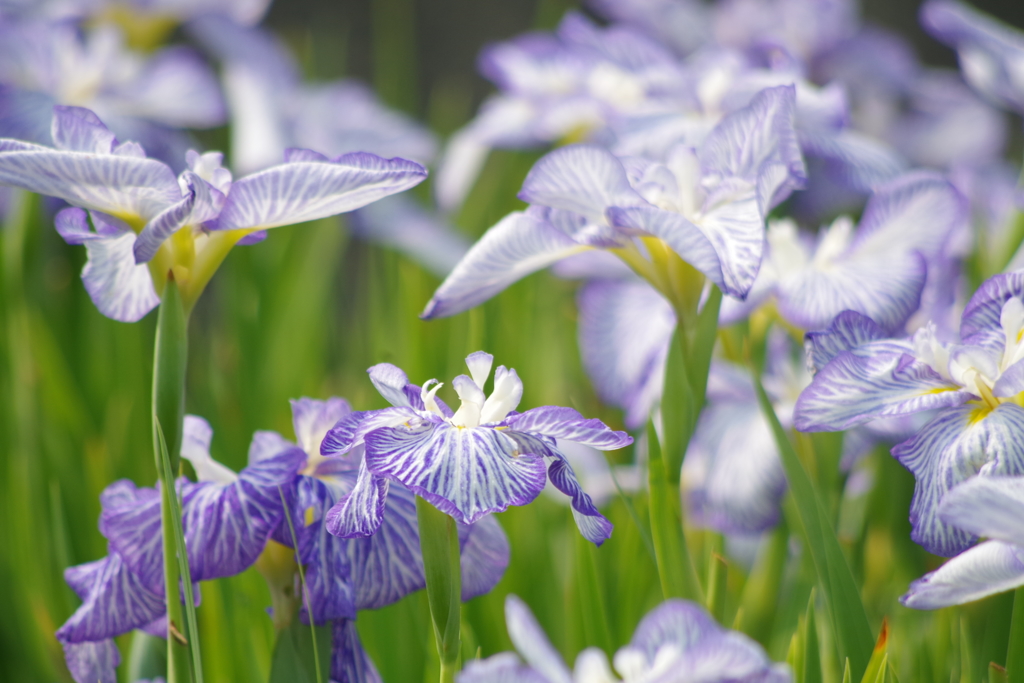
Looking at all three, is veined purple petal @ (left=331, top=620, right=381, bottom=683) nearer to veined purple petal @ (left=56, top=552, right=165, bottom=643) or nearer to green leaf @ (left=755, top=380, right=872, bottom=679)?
veined purple petal @ (left=56, top=552, right=165, bottom=643)

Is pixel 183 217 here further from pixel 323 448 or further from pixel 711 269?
pixel 711 269

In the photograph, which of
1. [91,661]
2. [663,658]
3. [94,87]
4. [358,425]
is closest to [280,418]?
[94,87]

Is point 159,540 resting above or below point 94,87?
below

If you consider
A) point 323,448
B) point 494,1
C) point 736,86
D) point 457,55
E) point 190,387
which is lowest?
point 190,387

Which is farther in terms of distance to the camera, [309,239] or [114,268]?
[309,239]

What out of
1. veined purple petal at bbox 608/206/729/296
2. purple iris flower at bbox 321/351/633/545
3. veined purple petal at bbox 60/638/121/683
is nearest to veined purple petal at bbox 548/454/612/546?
purple iris flower at bbox 321/351/633/545

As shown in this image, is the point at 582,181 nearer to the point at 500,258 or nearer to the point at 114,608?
the point at 500,258

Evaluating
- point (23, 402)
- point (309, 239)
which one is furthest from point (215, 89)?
point (23, 402)
